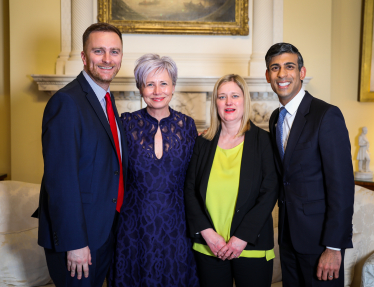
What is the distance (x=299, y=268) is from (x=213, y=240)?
0.47 m

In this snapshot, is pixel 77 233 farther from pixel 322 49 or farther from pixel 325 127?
pixel 322 49

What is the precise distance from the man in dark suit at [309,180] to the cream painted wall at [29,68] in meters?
2.78

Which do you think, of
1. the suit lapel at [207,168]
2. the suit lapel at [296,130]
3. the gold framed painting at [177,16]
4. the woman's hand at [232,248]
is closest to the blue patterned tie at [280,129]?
the suit lapel at [296,130]

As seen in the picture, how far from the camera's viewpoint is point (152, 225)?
192cm

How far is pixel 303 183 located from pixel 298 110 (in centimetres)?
38

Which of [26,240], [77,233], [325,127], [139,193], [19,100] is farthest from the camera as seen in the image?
[19,100]

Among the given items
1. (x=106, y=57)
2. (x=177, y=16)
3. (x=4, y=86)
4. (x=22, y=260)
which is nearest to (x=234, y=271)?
(x=106, y=57)

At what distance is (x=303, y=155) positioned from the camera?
67.5 inches

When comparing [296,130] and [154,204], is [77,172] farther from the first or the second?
[296,130]

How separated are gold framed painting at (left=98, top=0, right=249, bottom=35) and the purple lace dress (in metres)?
2.13

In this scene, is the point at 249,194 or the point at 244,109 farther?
the point at 244,109

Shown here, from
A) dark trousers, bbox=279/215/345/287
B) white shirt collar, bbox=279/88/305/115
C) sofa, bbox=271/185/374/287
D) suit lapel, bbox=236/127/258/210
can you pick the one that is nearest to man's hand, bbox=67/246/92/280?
suit lapel, bbox=236/127/258/210

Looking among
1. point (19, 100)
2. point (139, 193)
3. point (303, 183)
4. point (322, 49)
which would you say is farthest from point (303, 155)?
point (19, 100)

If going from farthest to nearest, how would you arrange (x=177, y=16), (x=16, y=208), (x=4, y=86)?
(x=4, y=86), (x=177, y=16), (x=16, y=208)
